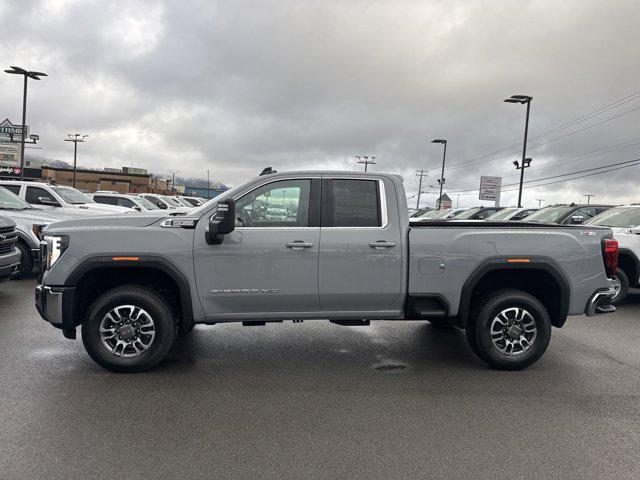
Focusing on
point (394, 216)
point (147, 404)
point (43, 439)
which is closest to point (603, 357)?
point (394, 216)

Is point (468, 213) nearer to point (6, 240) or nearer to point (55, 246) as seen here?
point (6, 240)

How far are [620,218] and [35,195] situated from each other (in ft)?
Answer: 42.8

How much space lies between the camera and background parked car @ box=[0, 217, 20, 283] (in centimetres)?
762

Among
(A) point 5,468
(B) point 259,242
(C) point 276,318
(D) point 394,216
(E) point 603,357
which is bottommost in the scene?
(A) point 5,468

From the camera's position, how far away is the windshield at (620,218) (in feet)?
29.8

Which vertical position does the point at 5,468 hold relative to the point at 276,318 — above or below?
below

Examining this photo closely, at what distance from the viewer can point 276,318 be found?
491 cm

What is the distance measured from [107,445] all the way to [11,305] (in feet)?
17.5

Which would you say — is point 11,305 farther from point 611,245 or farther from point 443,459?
point 611,245

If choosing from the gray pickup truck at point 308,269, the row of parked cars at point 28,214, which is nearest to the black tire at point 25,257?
the row of parked cars at point 28,214

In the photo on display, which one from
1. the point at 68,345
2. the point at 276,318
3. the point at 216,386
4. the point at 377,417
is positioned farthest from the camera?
the point at 68,345

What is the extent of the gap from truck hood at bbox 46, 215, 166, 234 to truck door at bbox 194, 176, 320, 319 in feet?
1.94

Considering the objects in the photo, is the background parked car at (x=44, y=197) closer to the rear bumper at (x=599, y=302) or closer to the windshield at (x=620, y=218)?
the rear bumper at (x=599, y=302)

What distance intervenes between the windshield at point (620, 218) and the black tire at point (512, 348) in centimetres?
517
